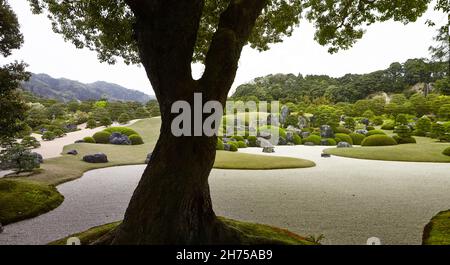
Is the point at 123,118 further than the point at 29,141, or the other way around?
the point at 123,118

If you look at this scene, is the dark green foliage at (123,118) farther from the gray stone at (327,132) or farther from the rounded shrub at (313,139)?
the gray stone at (327,132)

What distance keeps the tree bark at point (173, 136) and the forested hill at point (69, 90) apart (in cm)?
4921

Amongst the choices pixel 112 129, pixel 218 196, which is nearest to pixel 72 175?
pixel 218 196

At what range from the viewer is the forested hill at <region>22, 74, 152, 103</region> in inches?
3221

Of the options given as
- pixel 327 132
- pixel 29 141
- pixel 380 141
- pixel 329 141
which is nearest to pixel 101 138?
pixel 29 141

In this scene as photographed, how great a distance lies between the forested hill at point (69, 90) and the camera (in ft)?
268

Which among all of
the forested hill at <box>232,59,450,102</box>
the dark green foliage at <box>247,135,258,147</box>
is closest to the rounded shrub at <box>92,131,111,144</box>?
the dark green foliage at <box>247,135,258,147</box>

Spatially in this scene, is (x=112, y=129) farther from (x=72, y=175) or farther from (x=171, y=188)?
(x=171, y=188)

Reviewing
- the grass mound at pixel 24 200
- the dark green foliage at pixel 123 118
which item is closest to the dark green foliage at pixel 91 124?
the dark green foliage at pixel 123 118

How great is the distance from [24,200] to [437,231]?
10052mm

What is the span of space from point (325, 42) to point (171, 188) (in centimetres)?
684

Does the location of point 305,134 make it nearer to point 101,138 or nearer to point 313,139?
point 313,139

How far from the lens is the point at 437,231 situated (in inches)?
224
